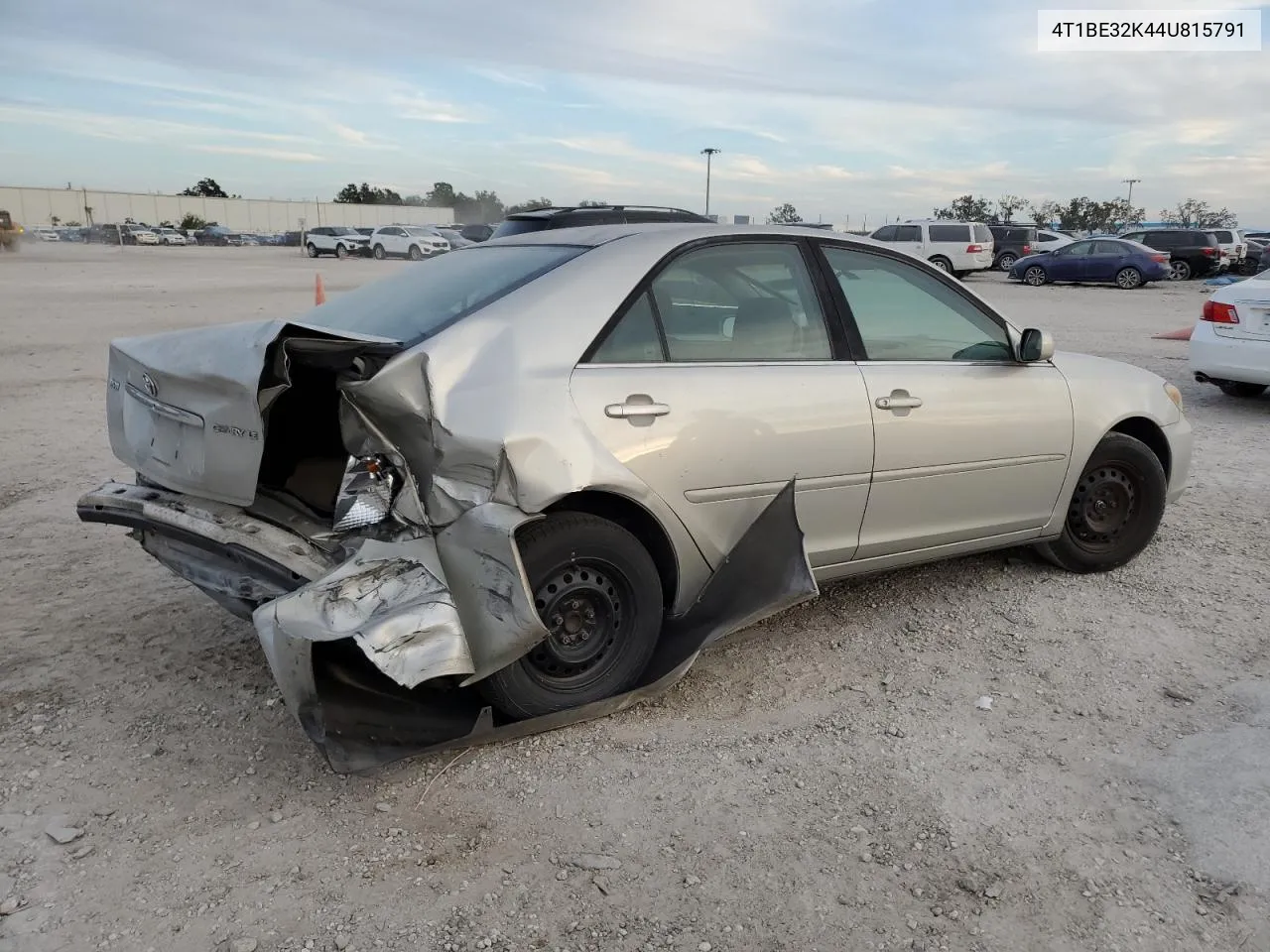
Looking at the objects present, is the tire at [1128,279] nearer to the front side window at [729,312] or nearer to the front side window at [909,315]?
the front side window at [909,315]

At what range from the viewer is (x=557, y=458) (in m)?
3.01

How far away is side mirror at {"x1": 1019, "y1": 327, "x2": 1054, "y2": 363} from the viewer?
4172 millimetres

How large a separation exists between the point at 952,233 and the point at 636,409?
93.9ft

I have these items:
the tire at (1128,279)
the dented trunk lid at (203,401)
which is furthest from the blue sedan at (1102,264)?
the dented trunk lid at (203,401)

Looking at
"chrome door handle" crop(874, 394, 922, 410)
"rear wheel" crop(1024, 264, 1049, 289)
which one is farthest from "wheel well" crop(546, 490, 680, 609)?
"rear wheel" crop(1024, 264, 1049, 289)

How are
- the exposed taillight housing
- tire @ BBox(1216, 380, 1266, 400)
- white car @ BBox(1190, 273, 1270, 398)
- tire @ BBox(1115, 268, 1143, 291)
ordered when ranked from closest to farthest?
white car @ BBox(1190, 273, 1270, 398)
the exposed taillight housing
tire @ BBox(1216, 380, 1266, 400)
tire @ BBox(1115, 268, 1143, 291)

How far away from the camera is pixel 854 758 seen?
3158mm

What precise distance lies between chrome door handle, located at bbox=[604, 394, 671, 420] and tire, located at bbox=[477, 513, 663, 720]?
35 cm

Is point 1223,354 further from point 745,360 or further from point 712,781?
point 712,781

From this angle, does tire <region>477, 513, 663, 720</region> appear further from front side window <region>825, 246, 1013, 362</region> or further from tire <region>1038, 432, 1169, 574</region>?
tire <region>1038, 432, 1169, 574</region>

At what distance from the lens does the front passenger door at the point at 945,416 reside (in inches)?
152

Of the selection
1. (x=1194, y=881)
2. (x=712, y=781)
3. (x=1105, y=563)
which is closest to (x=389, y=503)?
(x=712, y=781)

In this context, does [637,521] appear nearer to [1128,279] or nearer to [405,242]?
[1128,279]

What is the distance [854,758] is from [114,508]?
106 inches
